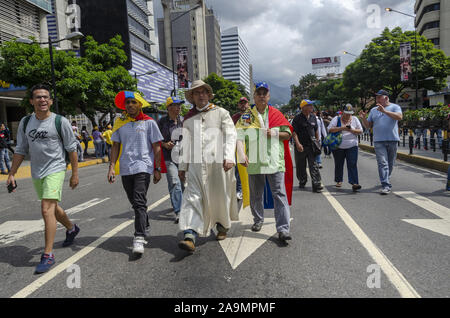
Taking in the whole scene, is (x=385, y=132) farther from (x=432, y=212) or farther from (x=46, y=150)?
(x=46, y=150)

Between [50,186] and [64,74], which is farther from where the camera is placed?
[64,74]

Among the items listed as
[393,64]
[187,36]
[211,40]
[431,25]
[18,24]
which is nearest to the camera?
[18,24]

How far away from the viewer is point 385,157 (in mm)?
7168

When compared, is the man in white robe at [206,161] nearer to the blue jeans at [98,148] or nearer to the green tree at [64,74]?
the green tree at [64,74]

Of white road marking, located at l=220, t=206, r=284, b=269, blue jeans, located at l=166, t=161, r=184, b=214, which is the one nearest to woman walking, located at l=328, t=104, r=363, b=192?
white road marking, located at l=220, t=206, r=284, b=269

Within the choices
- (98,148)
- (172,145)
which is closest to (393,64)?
(98,148)

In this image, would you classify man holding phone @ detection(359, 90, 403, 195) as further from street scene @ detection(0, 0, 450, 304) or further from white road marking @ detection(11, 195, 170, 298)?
white road marking @ detection(11, 195, 170, 298)

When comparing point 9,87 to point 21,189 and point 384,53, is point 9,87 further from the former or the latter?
point 384,53

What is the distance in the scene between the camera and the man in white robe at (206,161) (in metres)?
4.07

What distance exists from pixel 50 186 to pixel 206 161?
5.58 ft

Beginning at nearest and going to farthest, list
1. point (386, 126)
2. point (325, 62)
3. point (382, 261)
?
point (382, 261) → point (386, 126) → point (325, 62)

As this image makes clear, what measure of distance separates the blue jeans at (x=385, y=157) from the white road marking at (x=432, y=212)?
0.35 metres

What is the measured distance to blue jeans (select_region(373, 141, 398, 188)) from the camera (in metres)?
7.06

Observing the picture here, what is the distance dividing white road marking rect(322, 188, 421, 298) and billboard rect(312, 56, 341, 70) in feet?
583
